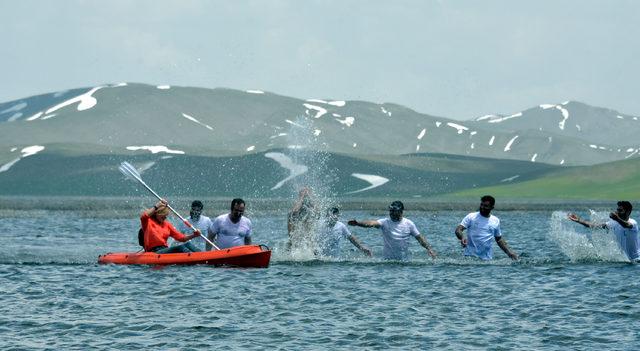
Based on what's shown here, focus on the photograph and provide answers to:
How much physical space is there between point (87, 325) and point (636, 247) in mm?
17796

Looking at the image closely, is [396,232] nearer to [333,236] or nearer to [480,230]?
[333,236]

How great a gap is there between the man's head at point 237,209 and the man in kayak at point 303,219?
1412 mm

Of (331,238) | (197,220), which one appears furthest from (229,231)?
(331,238)

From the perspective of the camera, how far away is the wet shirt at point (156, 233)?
114 ft

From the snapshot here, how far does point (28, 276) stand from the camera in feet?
116

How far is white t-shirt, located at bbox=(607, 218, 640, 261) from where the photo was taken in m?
36.3

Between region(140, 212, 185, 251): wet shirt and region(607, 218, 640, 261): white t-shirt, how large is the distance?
38.4 ft

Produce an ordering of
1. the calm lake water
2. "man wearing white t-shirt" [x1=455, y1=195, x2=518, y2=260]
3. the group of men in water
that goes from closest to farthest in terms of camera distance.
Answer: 1. the calm lake water
2. "man wearing white t-shirt" [x1=455, y1=195, x2=518, y2=260]
3. the group of men in water

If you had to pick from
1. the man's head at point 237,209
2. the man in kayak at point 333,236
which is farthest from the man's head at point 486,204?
the man's head at point 237,209

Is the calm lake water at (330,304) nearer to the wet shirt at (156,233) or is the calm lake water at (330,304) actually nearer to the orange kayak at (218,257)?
the orange kayak at (218,257)

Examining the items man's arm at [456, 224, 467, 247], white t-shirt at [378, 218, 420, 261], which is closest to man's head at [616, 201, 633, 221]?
man's arm at [456, 224, 467, 247]

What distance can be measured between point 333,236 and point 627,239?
8.22 m

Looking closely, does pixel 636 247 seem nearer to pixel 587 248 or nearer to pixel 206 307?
pixel 587 248

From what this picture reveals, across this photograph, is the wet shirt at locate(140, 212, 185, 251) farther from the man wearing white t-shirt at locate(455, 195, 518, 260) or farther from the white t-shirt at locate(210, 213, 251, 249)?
the man wearing white t-shirt at locate(455, 195, 518, 260)
